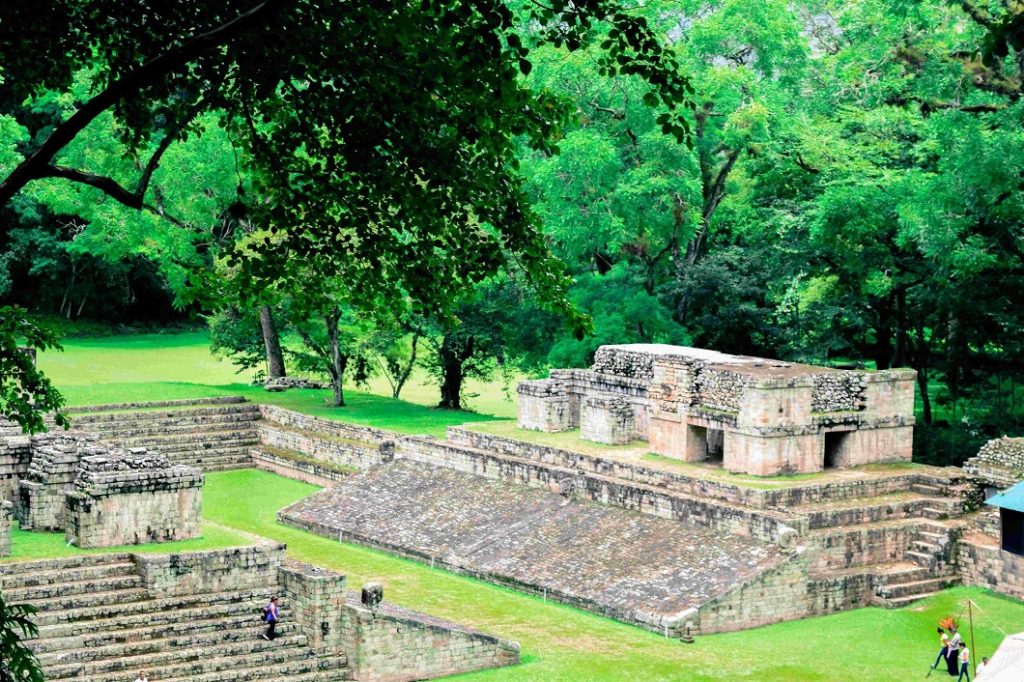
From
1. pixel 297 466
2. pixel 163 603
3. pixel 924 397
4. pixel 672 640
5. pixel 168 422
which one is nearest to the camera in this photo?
pixel 163 603

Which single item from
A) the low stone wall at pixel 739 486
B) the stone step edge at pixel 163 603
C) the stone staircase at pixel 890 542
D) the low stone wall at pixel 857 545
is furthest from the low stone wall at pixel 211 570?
the stone staircase at pixel 890 542

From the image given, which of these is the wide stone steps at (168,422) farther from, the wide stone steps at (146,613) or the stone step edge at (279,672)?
the stone step edge at (279,672)

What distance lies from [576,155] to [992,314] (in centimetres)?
959

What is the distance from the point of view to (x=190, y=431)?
33.9 metres

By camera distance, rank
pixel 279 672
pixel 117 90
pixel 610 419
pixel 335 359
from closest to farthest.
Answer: pixel 117 90, pixel 279 672, pixel 610 419, pixel 335 359

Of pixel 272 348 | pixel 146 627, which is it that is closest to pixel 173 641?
pixel 146 627

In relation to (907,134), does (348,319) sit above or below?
below

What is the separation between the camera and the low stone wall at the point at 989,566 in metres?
23.1

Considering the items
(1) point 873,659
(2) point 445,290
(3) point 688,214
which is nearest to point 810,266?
(3) point 688,214

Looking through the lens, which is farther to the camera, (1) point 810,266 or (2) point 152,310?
(2) point 152,310

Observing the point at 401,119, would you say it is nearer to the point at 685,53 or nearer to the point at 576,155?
the point at 576,155

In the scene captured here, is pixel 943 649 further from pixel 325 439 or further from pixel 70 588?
pixel 325 439

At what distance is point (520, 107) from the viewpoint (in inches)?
384

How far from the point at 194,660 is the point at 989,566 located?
492 inches
